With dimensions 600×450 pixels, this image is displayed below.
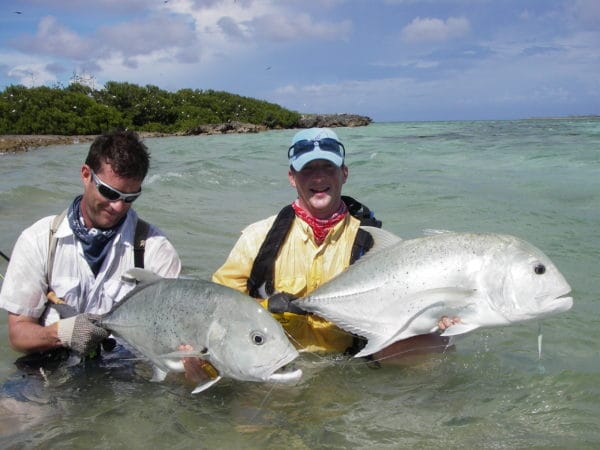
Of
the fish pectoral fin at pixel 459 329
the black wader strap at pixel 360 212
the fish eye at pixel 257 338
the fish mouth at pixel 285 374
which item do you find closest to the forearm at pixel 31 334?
the fish eye at pixel 257 338

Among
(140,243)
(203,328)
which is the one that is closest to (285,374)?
(203,328)

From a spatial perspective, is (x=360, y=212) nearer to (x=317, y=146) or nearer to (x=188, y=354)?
(x=317, y=146)

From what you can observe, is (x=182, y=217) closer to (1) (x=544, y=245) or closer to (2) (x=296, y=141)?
(1) (x=544, y=245)

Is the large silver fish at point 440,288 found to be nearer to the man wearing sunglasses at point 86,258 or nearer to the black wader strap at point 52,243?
the man wearing sunglasses at point 86,258

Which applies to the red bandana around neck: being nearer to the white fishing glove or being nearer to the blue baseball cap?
the blue baseball cap

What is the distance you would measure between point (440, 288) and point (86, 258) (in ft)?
7.84

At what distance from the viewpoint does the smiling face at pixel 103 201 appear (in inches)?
150

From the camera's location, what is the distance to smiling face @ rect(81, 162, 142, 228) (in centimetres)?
380

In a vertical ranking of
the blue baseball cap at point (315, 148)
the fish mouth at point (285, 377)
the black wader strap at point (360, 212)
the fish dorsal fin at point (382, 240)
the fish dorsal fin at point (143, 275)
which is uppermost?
the blue baseball cap at point (315, 148)

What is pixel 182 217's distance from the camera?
11.0 meters

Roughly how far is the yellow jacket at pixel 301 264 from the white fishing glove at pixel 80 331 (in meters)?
0.92

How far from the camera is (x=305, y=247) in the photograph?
4289 mm

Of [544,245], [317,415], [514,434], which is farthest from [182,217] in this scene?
[514,434]

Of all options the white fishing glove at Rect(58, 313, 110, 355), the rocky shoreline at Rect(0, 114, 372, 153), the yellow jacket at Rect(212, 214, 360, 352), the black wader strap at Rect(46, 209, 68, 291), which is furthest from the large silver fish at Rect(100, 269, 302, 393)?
the rocky shoreline at Rect(0, 114, 372, 153)
